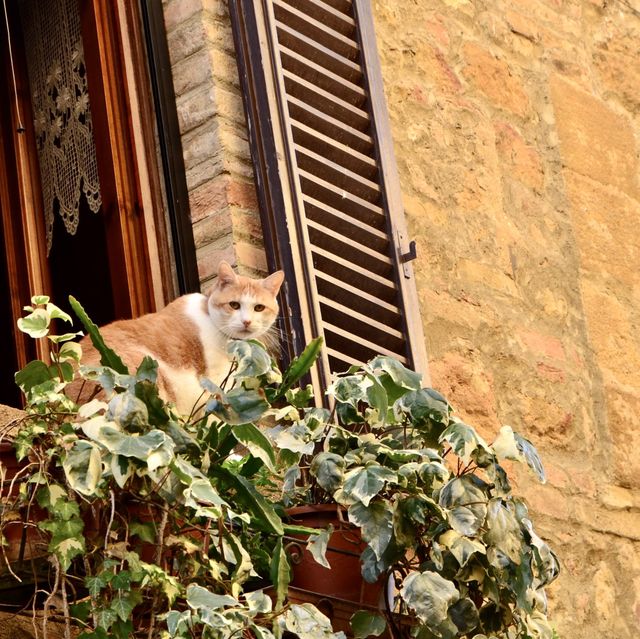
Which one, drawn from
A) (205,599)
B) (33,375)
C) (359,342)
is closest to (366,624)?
(205,599)

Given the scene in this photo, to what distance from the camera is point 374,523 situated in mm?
3068

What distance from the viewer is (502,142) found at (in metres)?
5.06

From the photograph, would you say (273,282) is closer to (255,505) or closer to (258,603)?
(255,505)

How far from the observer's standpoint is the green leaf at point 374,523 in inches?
120

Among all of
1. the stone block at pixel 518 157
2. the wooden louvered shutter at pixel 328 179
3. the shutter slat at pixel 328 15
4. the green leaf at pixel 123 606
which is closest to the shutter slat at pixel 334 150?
the wooden louvered shutter at pixel 328 179

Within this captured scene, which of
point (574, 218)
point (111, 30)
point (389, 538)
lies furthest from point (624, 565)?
point (111, 30)

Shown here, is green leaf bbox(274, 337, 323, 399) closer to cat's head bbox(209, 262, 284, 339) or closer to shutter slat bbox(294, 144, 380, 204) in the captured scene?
cat's head bbox(209, 262, 284, 339)

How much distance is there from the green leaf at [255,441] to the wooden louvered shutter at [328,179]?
838 millimetres

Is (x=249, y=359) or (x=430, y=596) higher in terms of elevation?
(x=249, y=359)

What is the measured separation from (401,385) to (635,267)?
235 centimetres

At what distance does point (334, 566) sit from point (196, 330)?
0.83 m

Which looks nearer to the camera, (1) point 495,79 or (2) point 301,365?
(2) point 301,365

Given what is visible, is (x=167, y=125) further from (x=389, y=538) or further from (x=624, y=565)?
(x=624, y=565)

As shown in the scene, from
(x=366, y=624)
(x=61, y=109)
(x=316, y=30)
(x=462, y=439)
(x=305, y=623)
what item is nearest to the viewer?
(x=305, y=623)
